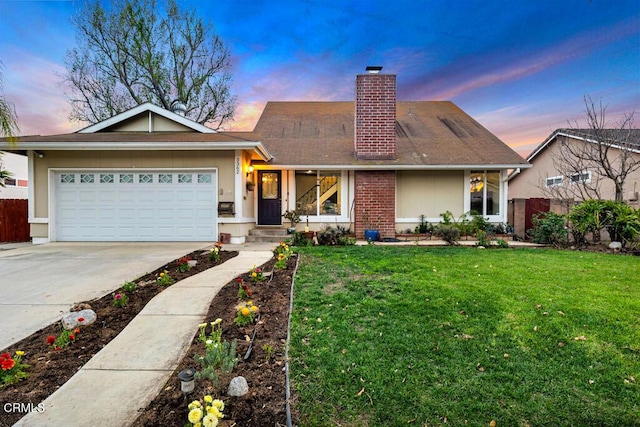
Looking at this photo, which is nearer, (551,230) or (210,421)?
(210,421)

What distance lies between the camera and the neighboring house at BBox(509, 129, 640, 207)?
421 inches

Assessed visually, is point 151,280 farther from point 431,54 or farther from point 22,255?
point 431,54

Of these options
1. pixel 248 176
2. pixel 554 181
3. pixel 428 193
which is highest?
pixel 554 181

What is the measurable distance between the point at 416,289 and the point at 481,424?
2350 millimetres

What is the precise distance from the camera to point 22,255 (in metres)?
7.12

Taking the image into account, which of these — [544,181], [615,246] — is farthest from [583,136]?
[615,246]

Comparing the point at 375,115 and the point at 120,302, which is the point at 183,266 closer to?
the point at 120,302

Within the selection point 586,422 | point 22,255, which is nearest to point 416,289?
point 586,422

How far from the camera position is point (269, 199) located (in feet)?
35.7

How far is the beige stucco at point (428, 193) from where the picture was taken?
10.7 m

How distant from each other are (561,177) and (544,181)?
1163 mm

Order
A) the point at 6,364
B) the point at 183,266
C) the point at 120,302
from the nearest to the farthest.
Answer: the point at 6,364 < the point at 120,302 < the point at 183,266

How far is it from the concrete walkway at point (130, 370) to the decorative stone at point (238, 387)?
57cm

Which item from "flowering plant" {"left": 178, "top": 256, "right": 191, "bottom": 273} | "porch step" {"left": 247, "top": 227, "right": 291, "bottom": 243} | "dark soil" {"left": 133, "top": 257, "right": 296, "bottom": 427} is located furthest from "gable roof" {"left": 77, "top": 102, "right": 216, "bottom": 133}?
"dark soil" {"left": 133, "top": 257, "right": 296, "bottom": 427}
